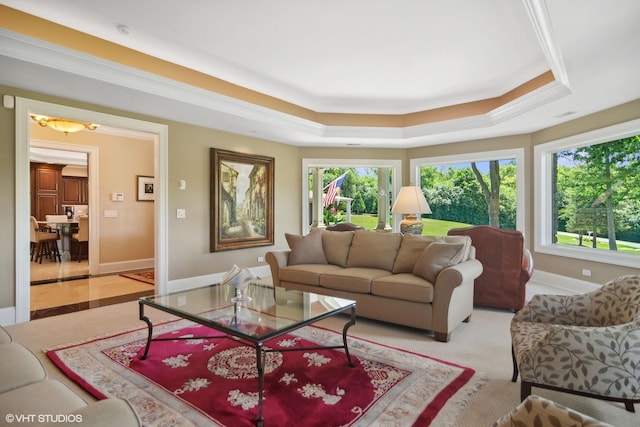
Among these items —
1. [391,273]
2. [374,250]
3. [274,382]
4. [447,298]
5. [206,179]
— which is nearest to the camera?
[274,382]

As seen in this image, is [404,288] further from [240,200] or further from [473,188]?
[473,188]

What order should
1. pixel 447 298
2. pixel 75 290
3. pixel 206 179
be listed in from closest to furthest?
pixel 447 298, pixel 75 290, pixel 206 179

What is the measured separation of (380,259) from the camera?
3955 millimetres

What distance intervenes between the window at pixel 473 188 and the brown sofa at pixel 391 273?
2865mm

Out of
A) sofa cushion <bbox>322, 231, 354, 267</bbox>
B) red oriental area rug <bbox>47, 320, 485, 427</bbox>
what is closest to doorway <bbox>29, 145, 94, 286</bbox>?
red oriental area rug <bbox>47, 320, 485, 427</bbox>

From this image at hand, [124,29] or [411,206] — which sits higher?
[124,29]

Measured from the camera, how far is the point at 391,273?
3.75 metres

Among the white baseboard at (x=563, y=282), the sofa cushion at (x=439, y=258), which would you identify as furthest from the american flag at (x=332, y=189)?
the sofa cushion at (x=439, y=258)

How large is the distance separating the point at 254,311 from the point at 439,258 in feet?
5.63

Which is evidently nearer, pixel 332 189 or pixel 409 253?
pixel 409 253

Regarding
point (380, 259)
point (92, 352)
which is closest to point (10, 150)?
point (92, 352)

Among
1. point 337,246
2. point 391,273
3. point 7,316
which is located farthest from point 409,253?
point 7,316

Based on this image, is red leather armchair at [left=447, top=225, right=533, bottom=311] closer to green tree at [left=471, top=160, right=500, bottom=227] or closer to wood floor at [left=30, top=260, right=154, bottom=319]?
green tree at [left=471, top=160, right=500, bottom=227]

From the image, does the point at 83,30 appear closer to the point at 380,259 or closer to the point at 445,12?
the point at 445,12
